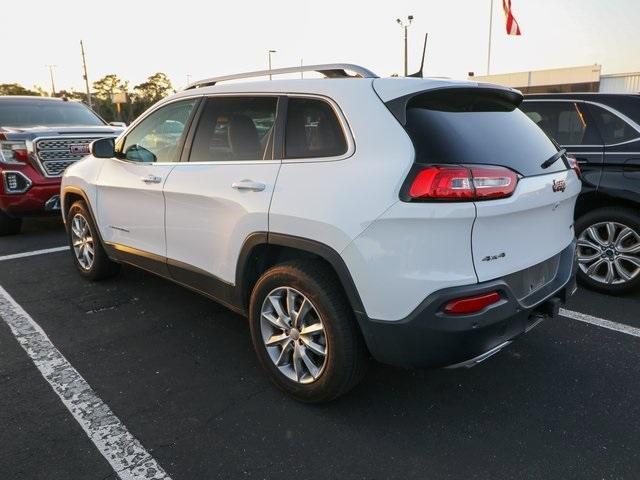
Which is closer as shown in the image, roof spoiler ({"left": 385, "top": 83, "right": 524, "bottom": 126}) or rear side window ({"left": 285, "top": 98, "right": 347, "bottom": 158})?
roof spoiler ({"left": 385, "top": 83, "right": 524, "bottom": 126})

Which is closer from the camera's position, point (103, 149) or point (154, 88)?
point (103, 149)

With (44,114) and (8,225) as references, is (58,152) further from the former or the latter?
(44,114)

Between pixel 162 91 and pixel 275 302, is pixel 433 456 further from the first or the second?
pixel 162 91

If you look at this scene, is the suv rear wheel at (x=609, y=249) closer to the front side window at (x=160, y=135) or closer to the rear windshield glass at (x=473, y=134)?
the rear windshield glass at (x=473, y=134)

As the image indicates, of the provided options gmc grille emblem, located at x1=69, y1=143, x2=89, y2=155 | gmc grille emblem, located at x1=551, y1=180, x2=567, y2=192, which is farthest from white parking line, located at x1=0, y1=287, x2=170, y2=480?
gmc grille emblem, located at x1=69, y1=143, x2=89, y2=155

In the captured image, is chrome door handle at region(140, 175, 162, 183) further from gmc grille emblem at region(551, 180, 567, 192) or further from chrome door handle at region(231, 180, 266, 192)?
gmc grille emblem at region(551, 180, 567, 192)

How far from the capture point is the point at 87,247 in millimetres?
4840

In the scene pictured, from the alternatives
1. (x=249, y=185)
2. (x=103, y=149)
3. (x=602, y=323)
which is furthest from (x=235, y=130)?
(x=602, y=323)

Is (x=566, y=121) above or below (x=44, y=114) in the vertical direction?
below

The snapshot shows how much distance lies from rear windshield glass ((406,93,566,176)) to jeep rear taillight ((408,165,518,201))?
63mm

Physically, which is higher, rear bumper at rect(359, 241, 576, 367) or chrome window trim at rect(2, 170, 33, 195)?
chrome window trim at rect(2, 170, 33, 195)

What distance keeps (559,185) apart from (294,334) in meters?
1.65

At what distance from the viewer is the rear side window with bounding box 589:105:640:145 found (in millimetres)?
4160

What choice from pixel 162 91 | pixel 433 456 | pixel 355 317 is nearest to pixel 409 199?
pixel 355 317
